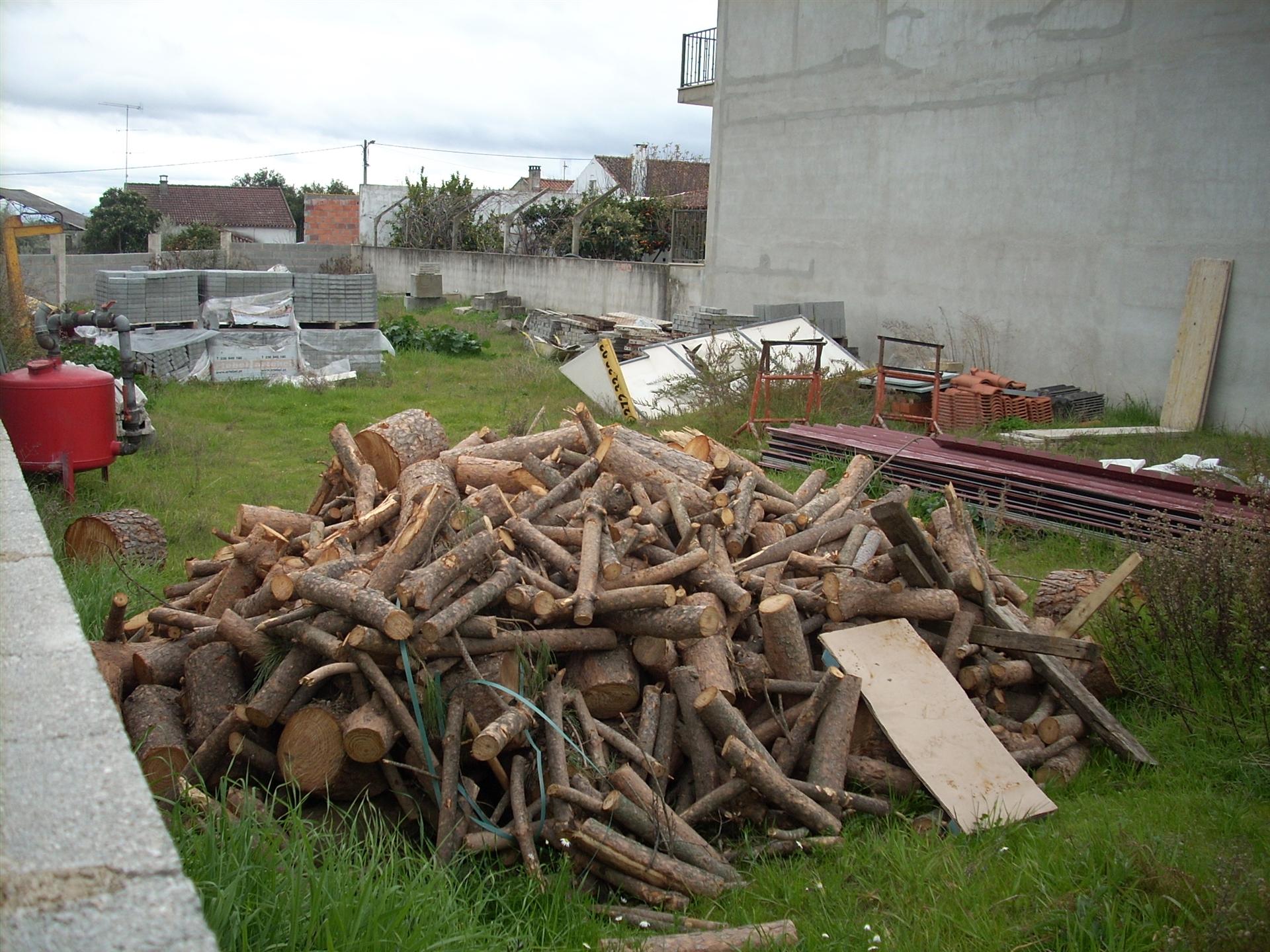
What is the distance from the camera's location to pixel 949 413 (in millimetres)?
13094

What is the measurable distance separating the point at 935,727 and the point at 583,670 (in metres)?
1.65

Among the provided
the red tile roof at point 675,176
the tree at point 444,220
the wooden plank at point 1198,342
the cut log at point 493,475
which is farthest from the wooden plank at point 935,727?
the red tile roof at point 675,176

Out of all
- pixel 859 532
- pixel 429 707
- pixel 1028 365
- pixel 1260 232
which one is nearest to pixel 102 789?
pixel 429 707

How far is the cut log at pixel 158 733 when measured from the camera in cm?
427

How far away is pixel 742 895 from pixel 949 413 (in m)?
10.1

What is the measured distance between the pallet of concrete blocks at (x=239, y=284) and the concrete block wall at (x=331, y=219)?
97.5 feet

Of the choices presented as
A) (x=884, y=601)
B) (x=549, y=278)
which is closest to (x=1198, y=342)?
(x=884, y=601)

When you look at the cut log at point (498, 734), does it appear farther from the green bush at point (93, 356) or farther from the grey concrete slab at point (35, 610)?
the green bush at point (93, 356)

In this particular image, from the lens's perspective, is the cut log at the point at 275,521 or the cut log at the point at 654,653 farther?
the cut log at the point at 275,521

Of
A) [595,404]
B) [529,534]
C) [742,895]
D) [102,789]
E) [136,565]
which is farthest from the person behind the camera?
[595,404]

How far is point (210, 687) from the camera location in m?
4.77

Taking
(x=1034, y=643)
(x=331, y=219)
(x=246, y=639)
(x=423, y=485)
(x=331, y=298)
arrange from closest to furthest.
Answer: (x=246, y=639) → (x=1034, y=643) → (x=423, y=485) → (x=331, y=298) → (x=331, y=219)

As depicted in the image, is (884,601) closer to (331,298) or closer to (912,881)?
(912,881)

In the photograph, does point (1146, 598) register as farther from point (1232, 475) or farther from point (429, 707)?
point (1232, 475)
